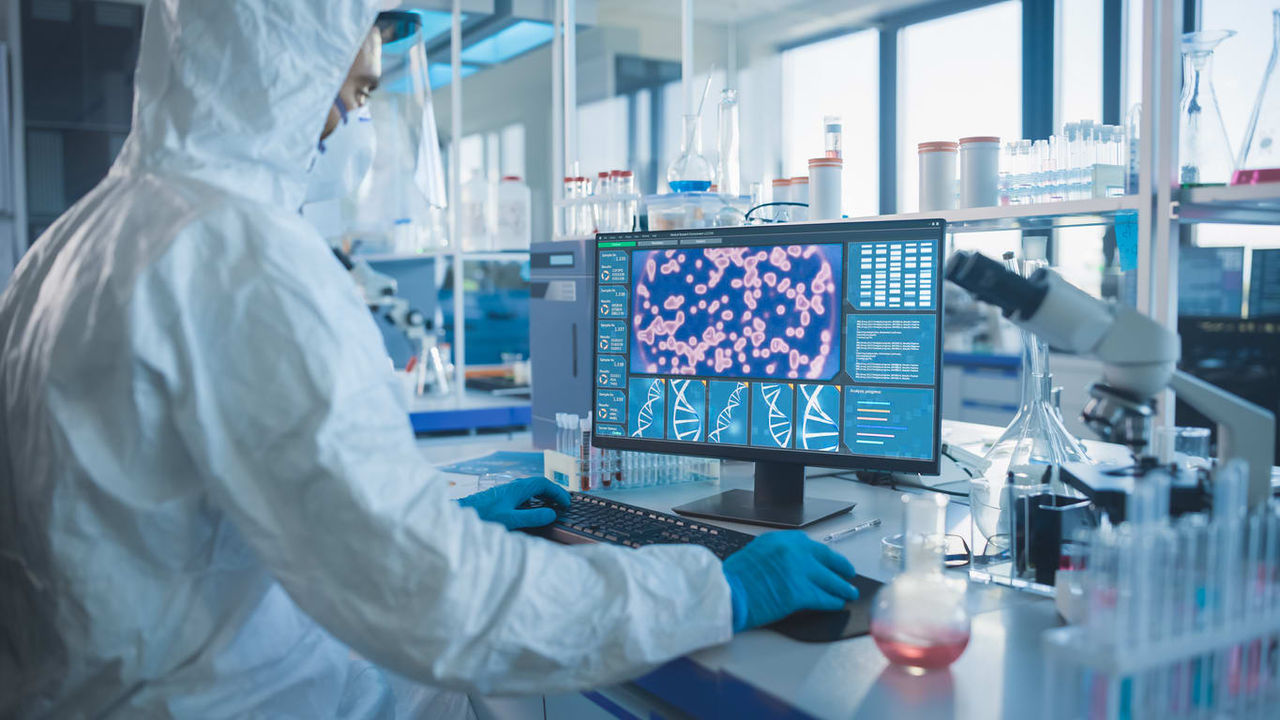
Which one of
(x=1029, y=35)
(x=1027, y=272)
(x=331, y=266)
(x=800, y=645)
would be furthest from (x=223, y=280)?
(x=1029, y=35)

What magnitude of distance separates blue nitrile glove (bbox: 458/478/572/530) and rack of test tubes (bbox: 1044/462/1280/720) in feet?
2.51

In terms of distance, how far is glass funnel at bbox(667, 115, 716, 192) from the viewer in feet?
5.81

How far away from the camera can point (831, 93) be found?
5.08 m

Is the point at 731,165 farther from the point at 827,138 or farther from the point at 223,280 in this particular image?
the point at 223,280

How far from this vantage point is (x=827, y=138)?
5.73 feet

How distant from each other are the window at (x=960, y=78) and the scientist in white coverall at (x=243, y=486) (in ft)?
11.2

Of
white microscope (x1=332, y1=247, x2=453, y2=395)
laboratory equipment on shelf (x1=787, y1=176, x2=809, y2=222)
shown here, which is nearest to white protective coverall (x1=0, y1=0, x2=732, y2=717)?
laboratory equipment on shelf (x1=787, y1=176, x2=809, y2=222)

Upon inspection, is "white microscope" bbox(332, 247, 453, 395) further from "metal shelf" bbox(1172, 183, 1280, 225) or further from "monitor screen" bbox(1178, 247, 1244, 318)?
"monitor screen" bbox(1178, 247, 1244, 318)

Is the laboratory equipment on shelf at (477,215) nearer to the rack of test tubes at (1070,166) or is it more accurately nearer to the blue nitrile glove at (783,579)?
the rack of test tubes at (1070,166)

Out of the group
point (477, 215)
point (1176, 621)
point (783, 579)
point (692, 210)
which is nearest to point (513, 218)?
point (477, 215)

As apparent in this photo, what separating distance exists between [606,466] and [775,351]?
1.34 ft

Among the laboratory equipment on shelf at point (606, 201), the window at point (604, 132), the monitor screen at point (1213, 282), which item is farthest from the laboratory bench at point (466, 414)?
the window at point (604, 132)

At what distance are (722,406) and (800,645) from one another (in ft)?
1.78

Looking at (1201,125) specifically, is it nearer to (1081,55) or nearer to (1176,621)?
(1176,621)
